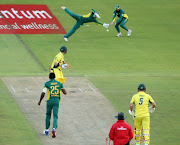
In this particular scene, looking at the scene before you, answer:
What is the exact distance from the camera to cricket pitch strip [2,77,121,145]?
1806cm

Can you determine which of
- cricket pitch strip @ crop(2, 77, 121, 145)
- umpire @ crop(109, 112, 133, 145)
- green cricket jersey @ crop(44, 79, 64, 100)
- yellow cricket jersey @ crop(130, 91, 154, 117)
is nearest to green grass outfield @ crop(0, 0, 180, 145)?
cricket pitch strip @ crop(2, 77, 121, 145)

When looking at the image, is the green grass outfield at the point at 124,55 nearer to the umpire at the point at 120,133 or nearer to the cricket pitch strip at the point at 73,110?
the cricket pitch strip at the point at 73,110

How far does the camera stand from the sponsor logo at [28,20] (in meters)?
35.8

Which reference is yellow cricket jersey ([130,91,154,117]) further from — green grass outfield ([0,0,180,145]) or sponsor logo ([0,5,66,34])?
sponsor logo ([0,5,66,34])

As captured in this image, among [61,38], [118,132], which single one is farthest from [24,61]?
[118,132]

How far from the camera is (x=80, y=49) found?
3222cm

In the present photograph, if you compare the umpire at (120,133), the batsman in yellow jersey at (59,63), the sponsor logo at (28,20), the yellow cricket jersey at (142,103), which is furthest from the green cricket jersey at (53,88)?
the sponsor logo at (28,20)

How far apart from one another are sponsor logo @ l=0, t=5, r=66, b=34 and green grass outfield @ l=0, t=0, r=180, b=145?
2.59ft

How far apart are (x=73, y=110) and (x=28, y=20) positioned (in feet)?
56.5

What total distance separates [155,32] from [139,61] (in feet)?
24.4

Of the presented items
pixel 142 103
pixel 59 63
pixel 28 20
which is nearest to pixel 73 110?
pixel 59 63

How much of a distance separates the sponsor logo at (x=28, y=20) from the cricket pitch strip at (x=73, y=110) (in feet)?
33.9

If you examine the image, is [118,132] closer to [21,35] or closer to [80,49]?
[80,49]

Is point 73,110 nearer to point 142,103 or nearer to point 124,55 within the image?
point 142,103
